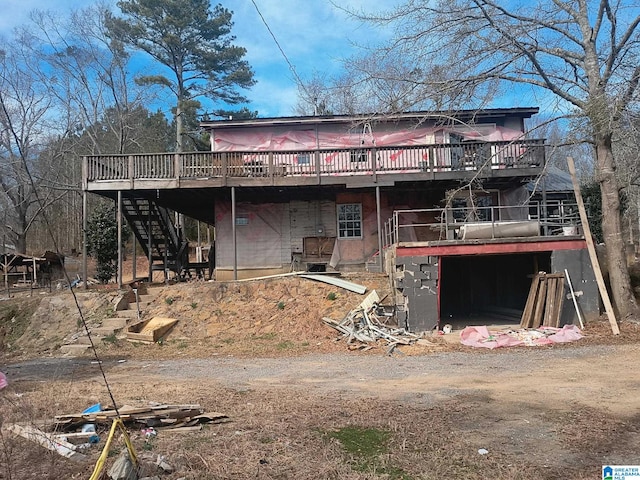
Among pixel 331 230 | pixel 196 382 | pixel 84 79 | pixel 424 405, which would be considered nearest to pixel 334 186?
pixel 331 230

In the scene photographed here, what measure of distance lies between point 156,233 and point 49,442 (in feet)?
59.0

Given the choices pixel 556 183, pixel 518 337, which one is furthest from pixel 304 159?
pixel 556 183

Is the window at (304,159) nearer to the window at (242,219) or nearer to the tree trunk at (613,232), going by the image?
the window at (242,219)

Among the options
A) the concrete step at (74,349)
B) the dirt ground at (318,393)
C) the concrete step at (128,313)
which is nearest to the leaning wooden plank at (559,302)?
the dirt ground at (318,393)

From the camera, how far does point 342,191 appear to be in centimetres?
2016

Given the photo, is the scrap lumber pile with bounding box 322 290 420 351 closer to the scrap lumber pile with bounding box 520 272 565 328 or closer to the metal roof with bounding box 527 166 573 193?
the scrap lumber pile with bounding box 520 272 565 328

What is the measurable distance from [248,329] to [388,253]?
492 cm

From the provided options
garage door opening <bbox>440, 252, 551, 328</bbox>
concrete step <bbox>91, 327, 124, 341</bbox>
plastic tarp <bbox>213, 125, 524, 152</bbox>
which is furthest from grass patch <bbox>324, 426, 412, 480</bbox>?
plastic tarp <bbox>213, 125, 524, 152</bbox>

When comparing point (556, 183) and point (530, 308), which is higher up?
point (556, 183)

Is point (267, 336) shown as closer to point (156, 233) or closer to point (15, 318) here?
point (15, 318)

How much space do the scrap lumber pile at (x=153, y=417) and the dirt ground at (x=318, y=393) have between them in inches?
8.3

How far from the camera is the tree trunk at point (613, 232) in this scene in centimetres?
1396

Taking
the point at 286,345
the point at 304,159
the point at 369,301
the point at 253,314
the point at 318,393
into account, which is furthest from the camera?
the point at 304,159

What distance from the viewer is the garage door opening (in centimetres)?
1719
